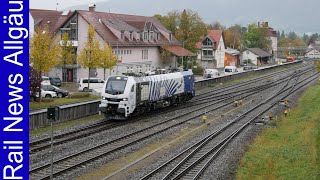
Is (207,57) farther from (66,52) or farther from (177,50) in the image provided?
(66,52)

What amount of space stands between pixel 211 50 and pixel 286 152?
241 feet

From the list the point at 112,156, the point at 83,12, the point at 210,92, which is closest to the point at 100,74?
the point at 83,12

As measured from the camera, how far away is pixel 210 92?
53062mm

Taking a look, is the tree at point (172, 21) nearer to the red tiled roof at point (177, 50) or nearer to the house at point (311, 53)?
the red tiled roof at point (177, 50)

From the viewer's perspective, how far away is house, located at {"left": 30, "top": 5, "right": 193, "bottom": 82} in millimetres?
60500

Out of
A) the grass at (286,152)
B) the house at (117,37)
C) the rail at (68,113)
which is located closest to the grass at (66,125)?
the rail at (68,113)

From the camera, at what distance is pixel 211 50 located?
315 feet

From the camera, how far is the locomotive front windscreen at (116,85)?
31.3 m

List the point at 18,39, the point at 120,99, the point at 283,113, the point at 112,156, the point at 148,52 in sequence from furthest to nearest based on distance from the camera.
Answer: the point at 148,52, the point at 283,113, the point at 120,99, the point at 112,156, the point at 18,39

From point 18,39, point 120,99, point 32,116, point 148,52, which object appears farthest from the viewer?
point 148,52

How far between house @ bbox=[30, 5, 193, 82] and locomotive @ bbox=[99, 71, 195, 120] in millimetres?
21090

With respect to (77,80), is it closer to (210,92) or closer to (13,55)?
(210,92)

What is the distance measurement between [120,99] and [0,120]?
21013 millimetres

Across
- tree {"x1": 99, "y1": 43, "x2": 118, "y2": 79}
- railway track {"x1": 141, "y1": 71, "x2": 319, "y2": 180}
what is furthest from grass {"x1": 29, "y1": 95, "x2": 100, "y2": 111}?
railway track {"x1": 141, "y1": 71, "x2": 319, "y2": 180}
